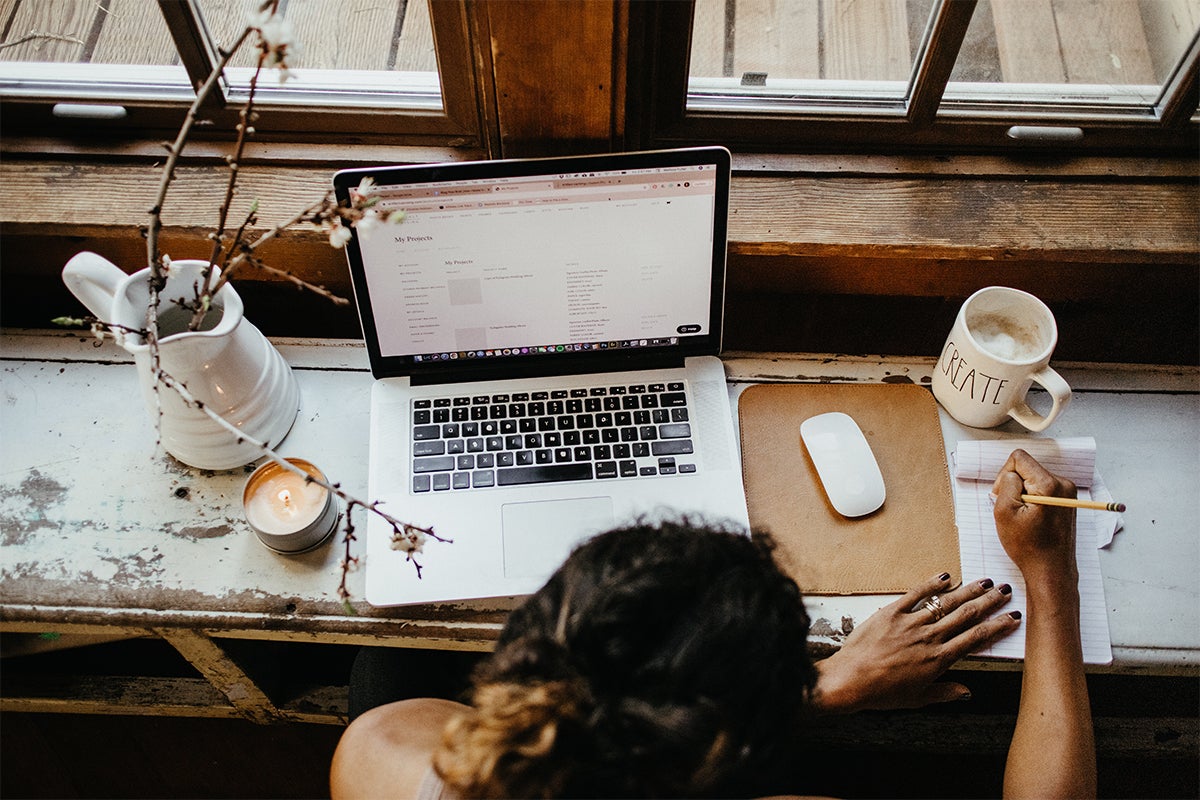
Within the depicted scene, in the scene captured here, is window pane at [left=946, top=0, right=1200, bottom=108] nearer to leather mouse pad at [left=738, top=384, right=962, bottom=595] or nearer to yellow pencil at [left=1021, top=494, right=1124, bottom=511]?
leather mouse pad at [left=738, top=384, right=962, bottom=595]

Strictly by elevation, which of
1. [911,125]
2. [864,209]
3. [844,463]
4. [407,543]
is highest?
[911,125]

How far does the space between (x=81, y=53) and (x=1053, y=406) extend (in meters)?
1.36

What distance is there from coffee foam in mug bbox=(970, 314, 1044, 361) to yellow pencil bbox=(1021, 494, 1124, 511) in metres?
0.18

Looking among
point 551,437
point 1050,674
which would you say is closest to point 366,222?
point 551,437

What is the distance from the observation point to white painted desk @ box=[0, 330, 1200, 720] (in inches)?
41.8

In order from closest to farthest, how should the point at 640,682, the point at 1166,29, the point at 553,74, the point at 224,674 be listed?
the point at 640,682
the point at 553,74
the point at 1166,29
the point at 224,674

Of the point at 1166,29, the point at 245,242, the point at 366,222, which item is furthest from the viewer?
the point at 1166,29

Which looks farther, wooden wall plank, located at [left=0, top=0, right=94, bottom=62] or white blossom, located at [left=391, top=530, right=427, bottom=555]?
wooden wall plank, located at [left=0, top=0, right=94, bottom=62]

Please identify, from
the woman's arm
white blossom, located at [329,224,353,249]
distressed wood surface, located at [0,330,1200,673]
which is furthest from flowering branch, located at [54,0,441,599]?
the woman's arm

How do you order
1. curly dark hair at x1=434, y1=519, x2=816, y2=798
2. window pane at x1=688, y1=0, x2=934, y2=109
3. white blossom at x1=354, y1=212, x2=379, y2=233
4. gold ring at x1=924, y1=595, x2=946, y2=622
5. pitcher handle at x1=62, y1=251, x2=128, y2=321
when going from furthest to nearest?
window pane at x1=688, y1=0, x2=934, y2=109 → gold ring at x1=924, y1=595, x2=946, y2=622 → pitcher handle at x1=62, y1=251, x2=128, y2=321 → white blossom at x1=354, y1=212, x2=379, y2=233 → curly dark hair at x1=434, y1=519, x2=816, y2=798

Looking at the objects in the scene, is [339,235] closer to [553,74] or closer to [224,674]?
[553,74]

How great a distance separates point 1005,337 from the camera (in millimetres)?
1128

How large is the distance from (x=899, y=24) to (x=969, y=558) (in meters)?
0.69

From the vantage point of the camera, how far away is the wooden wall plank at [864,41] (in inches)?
44.9
